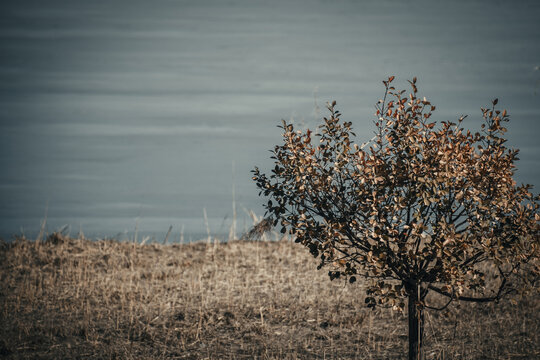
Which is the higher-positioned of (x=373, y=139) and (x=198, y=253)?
(x=373, y=139)

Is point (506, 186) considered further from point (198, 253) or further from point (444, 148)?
point (198, 253)

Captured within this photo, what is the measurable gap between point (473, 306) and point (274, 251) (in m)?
6.19

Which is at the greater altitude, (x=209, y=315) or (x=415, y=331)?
(x=415, y=331)

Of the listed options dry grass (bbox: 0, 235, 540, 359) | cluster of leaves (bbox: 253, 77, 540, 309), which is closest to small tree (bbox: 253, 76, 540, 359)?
cluster of leaves (bbox: 253, 77, 540, 309)

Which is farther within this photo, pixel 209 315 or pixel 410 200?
pixel 209 315

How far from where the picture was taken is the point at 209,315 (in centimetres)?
1002

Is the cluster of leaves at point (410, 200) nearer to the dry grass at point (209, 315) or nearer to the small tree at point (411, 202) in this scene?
the small tree at point (411, 202)

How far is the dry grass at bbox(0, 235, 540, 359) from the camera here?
8.43m

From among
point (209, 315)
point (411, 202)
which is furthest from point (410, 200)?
point (209, 315)

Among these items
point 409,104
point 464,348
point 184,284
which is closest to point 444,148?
point 409,104

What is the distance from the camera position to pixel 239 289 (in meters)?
11.7

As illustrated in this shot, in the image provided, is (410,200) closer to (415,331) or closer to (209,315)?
(415,331)

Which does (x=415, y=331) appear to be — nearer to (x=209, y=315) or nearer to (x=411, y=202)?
(x=411, y=202)

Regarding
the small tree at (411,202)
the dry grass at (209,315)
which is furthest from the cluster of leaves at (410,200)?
the dry grass at (209,315)
